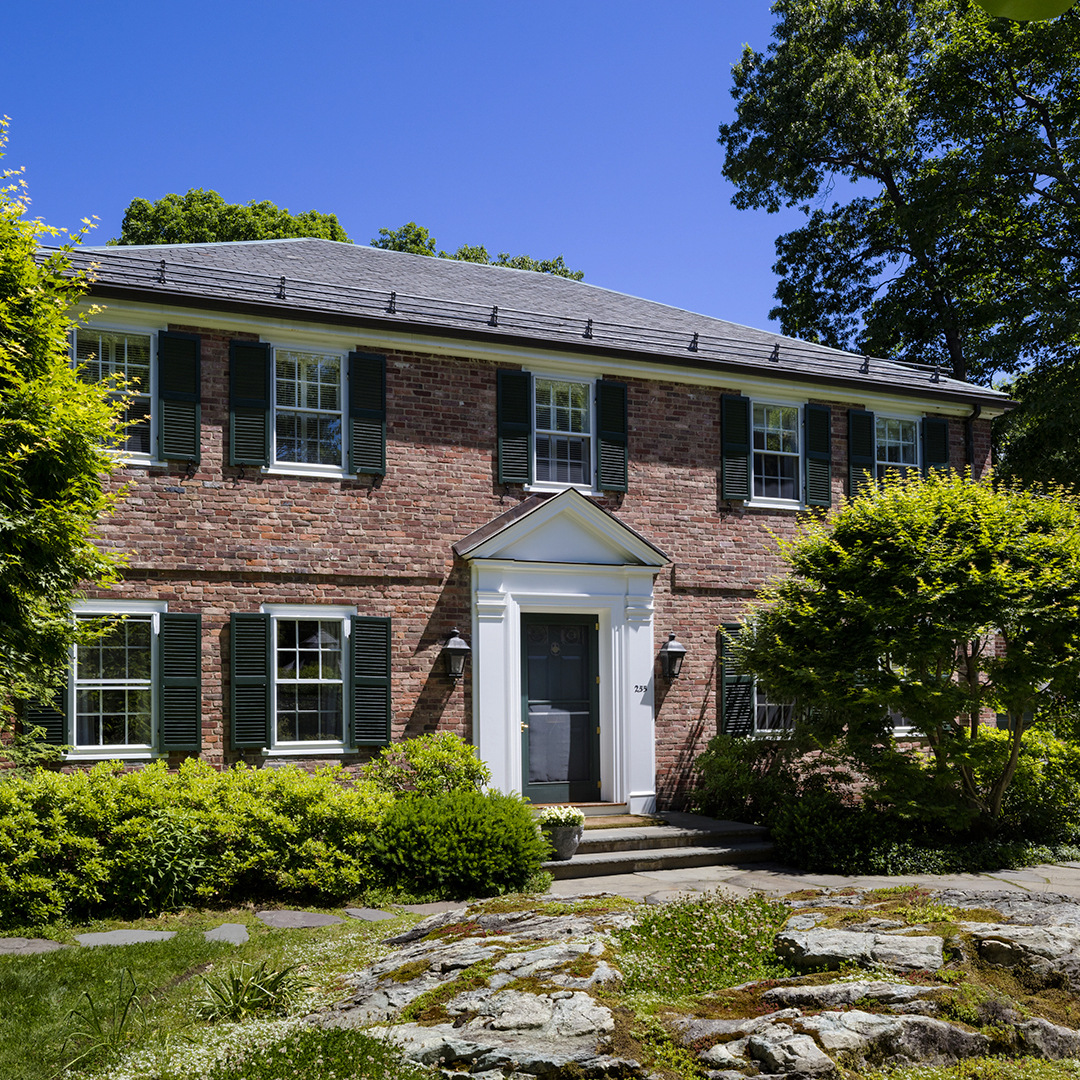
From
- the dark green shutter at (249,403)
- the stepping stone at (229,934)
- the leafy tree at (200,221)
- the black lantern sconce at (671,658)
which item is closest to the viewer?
the stepping stone at (229,934)

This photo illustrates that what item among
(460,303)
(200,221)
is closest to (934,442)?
(460,303)

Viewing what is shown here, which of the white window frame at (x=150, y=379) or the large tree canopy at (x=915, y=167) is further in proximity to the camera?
the large tree canopy at (x=915, y=167)

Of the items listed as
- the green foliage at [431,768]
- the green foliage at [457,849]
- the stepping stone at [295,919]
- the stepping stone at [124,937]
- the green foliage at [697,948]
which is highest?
the green foliage at [431,768]

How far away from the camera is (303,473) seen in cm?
1180

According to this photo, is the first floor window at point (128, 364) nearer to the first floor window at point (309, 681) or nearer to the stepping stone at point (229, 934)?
the first floor window at point (309, 681)

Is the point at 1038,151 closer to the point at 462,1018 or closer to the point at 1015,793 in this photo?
the point at 1015,793

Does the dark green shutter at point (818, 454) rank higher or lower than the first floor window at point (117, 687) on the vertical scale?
higher

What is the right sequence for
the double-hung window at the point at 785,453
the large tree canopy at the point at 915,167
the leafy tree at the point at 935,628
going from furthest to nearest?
1. the large tree canopy at the point at 915,167
2. the double-hung window at the point at 785,453
3. the leafy tree at the point at 935,628

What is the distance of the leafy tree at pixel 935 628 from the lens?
1077cm

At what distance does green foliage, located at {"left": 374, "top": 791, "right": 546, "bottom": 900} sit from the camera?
9.16 metres

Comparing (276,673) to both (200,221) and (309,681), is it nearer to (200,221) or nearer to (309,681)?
(309,681)

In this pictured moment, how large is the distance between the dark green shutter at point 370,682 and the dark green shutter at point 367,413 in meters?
1.82

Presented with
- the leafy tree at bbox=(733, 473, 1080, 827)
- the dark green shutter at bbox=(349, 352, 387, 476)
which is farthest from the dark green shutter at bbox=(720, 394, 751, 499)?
the dark green shutter at bbox=(349, 352, 387, 476)

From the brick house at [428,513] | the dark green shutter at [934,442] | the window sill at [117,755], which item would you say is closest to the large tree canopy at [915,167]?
the dark green shutter at [934,442]
